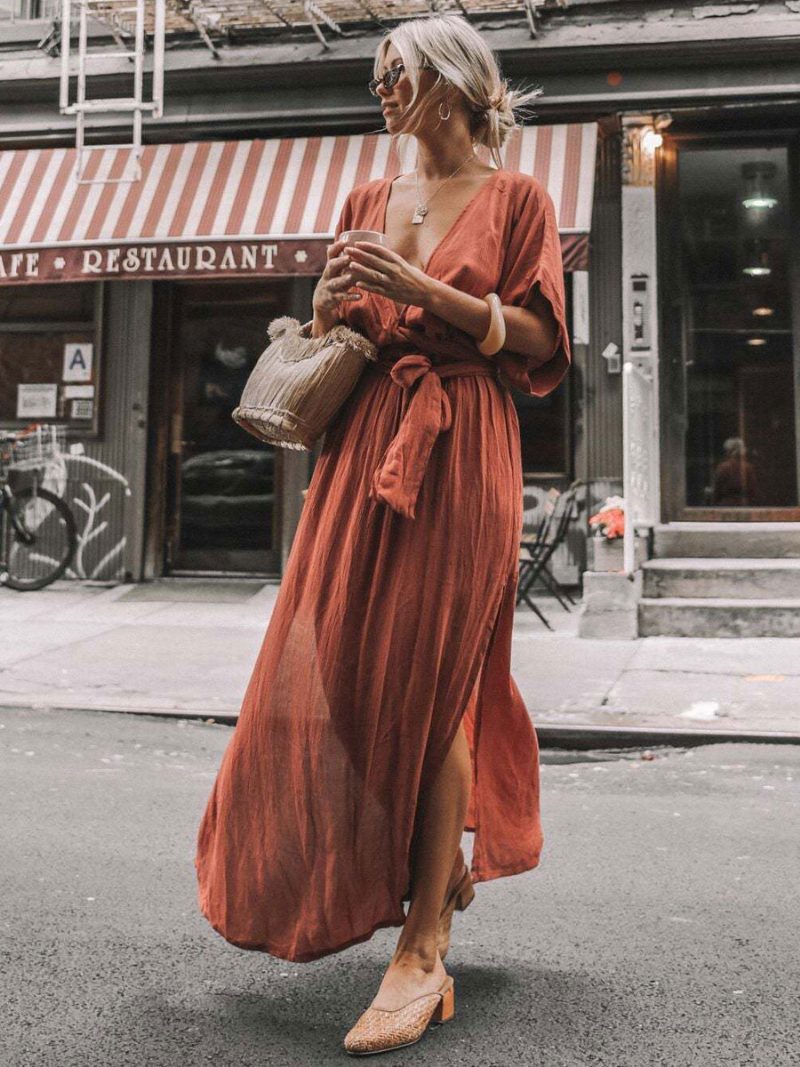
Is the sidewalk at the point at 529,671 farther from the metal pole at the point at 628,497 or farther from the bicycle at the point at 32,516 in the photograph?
the bicycle at the point at 32,516

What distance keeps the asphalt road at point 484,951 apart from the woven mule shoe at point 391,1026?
27 millimetres

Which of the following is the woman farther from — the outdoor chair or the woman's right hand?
the outdoor chair

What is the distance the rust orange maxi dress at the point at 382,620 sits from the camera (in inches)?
81.4

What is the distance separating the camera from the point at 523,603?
9.86 metres

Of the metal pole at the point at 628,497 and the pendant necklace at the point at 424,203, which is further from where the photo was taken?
the metal pole at the point at 628,497

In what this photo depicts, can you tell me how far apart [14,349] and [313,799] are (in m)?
10.0

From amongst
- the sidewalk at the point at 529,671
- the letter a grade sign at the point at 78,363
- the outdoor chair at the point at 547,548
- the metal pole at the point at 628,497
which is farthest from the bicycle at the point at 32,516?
the metal pole at the point at 628,497

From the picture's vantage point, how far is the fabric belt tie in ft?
6.86

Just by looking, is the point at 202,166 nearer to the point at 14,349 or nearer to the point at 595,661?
the point at 14,349

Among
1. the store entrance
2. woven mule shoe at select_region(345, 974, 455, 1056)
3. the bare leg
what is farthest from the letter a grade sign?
woven mule shoe at select_region(345, 974, 455, 1056)

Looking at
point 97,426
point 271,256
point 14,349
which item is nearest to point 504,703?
point 271,256

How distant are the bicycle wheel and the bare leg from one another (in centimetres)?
868

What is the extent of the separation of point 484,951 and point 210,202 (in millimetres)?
8020

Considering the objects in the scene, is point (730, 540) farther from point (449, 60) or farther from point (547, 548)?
point (449, 60)
